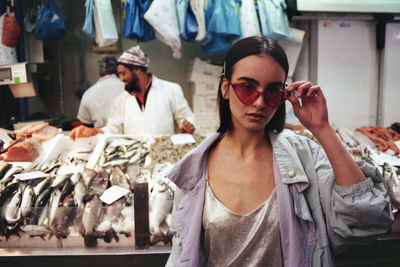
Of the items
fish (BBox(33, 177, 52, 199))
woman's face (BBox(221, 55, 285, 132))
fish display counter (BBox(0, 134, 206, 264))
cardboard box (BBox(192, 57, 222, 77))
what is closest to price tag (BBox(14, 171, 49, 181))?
fish display counter (BBox(0, 134, 206, 264))

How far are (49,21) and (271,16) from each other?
2751mm

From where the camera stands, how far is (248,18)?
11.7 ft

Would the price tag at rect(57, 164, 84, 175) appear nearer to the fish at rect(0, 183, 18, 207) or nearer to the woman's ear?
the fish at rect(0, 183, 18, 207)

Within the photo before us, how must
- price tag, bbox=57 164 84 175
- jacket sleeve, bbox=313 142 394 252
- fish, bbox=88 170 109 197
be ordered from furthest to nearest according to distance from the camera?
price tag, bbox=57 164 84 175, fish, bbox=88 170 109 197, jacket sleeve, bbox=313 142 394 252

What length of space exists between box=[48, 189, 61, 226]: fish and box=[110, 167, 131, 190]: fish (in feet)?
1.03

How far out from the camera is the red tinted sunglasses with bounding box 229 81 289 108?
3.48 feet

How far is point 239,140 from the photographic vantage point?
1270 millimetres

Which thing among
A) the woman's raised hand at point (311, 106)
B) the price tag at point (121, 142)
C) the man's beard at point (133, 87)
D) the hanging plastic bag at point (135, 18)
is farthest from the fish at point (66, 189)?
the hanging plastic bag at point (135, 18)

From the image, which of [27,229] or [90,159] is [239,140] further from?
[90,159]

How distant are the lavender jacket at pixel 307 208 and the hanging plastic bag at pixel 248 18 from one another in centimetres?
267

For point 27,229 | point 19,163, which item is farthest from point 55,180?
point 19,163

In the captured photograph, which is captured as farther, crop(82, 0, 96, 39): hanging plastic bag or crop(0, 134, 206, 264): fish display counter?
crop(82, 0, 96, 39): hanging plastic bag

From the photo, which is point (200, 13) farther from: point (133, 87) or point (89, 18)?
point (89, 18)

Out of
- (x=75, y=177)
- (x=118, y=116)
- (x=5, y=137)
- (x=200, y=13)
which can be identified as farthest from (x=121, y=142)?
(x=200, y=13)
